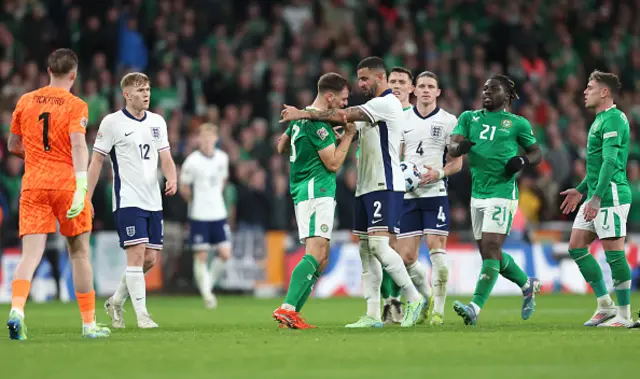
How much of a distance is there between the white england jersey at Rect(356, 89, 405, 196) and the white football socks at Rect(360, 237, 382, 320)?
63 cm

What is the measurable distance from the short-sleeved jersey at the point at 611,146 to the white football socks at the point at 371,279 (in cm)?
239

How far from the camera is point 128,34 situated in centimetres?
2320

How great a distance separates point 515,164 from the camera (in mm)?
11438

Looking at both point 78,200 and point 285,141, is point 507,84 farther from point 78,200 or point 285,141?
point 78,200

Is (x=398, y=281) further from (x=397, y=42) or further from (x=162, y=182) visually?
(x=397, y=42)

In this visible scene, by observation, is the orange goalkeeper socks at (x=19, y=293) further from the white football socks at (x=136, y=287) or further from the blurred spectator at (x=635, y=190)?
the blurred spectator at (x=635, y=190)

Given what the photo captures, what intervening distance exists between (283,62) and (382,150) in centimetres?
1331

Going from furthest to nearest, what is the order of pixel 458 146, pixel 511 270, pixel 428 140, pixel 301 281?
pixel 428 140 → pixel 511 270 → pixel 458 146 → pixel 301 281

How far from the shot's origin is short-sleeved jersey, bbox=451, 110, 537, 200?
1166 centimetres

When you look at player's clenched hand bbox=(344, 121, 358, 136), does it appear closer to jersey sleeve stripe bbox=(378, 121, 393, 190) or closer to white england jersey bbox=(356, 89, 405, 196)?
white england jersey bbox=(356, 89, 405, 196)

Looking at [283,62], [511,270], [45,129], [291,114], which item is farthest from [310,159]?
[283,62]

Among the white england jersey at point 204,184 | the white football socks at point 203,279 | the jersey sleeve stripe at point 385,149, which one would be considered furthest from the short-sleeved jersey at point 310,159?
the white england jersey at point 204,184

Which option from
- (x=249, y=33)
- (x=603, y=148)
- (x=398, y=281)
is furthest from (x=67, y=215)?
(x=249, y=33)

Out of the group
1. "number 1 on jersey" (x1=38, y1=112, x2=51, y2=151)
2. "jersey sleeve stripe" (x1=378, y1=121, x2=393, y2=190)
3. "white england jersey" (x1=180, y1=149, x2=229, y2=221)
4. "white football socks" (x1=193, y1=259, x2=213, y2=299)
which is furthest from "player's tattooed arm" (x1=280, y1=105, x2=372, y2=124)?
"white england jersey" (x1=180, y1=149, x2=229, y2=221)
